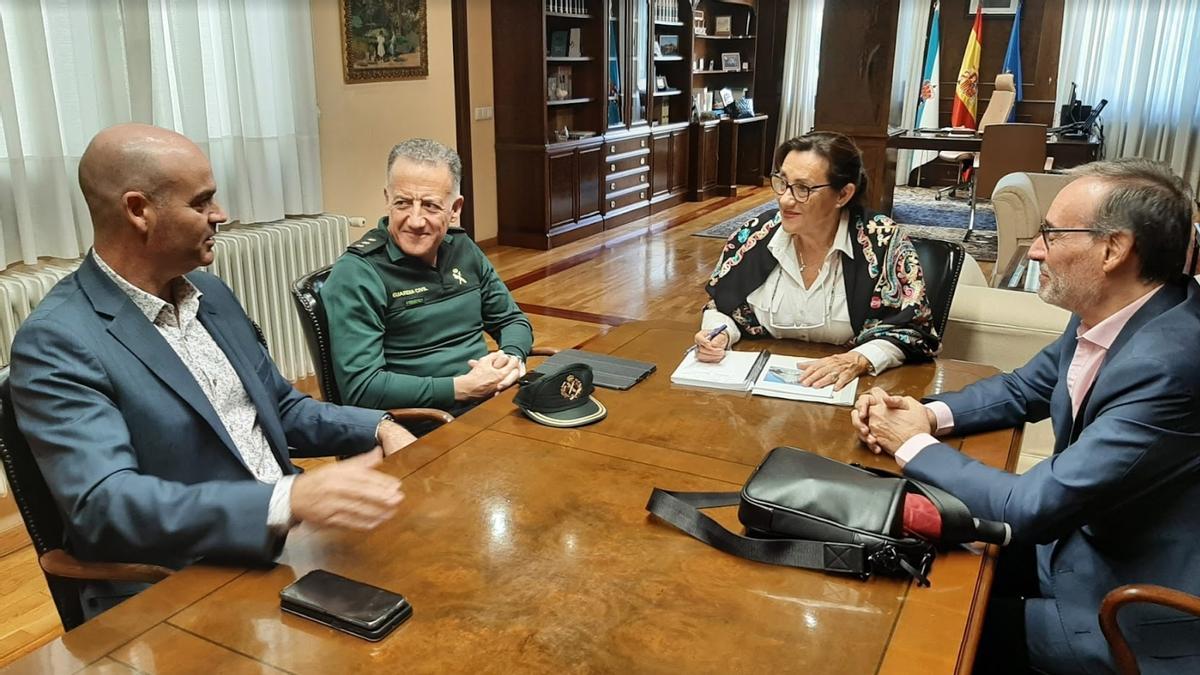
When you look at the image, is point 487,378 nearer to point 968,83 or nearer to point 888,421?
point 888,421

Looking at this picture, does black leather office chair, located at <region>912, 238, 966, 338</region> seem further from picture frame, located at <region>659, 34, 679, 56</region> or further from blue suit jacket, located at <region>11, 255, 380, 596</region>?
picture frame, located at <region>659, 34, 679, 56</region>

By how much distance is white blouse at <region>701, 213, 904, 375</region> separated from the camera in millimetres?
2248

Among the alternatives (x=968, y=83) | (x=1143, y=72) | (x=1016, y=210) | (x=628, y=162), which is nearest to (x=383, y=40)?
(x=628, y=162)

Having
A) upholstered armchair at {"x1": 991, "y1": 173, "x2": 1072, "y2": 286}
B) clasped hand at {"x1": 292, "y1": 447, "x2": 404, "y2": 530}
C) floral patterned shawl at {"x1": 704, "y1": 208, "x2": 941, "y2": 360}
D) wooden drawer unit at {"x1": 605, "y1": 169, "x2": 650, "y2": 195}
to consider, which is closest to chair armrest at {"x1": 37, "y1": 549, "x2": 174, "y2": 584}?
clasped hand at {"x1": 292, "y1": 447, "x2": 404, "y2": 530}

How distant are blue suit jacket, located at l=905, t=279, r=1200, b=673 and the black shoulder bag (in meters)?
0.14

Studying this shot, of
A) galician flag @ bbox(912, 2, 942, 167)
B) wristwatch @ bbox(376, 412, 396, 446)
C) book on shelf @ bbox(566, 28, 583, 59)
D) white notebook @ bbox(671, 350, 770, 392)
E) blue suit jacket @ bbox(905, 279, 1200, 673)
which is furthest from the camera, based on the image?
galician flag @ bbox(912, 2, 942, 167)

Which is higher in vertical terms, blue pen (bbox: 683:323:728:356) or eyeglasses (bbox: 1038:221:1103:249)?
eyeglasses (bbox: 1038:221:1103:249)

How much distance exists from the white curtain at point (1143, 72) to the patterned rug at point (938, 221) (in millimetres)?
1484

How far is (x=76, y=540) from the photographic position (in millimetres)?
1370

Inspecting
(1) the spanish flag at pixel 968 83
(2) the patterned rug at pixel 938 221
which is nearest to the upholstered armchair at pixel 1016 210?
(2) the patterned rug at pixel 938 221

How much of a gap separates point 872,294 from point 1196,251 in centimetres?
79

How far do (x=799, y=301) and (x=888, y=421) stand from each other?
0.73m

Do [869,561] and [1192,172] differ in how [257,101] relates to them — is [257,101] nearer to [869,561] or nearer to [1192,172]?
[869,561]

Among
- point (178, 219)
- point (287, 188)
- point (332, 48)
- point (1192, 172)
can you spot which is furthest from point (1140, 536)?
point (1192, 172)
